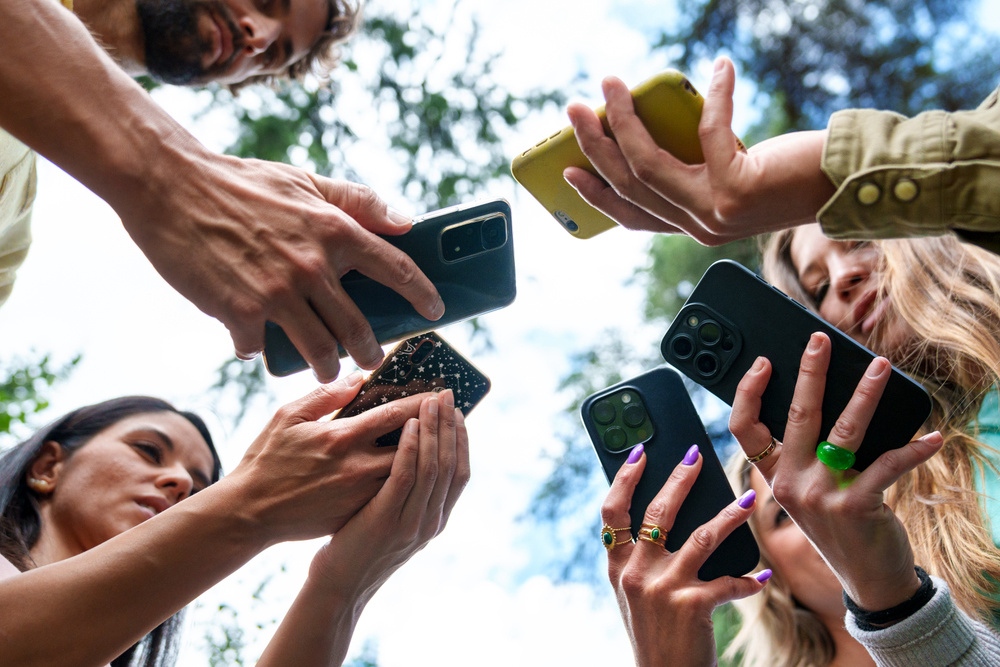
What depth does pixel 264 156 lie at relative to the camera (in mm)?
1810

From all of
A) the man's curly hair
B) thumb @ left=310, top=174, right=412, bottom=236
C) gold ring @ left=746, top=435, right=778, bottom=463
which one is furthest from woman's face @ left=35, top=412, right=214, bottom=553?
gold ring @ left=746, top=435, right=778, bottom=463

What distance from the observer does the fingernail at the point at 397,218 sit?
0.68 m

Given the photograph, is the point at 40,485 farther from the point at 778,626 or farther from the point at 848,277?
the point at 848,277

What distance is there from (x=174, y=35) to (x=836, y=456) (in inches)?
45.8

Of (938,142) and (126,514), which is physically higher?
(938,142)

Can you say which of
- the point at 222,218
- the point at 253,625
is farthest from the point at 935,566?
the point at 253,625

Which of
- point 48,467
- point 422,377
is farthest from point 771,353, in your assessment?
point 48,467

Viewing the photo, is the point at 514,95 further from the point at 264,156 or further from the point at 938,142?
the point at 938,142

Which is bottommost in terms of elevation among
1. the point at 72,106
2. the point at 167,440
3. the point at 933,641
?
the point at 933,641

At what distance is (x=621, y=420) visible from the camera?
845 mm

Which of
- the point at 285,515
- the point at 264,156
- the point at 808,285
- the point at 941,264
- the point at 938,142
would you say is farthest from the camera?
the point at 264,156

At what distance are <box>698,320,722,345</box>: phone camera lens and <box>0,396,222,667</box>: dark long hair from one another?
884 millimetres

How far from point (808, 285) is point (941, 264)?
202mm

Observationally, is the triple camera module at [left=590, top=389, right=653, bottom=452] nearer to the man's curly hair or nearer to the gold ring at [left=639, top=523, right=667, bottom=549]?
the gold ring at [left=639, top=523, right=667, bottom=549]
